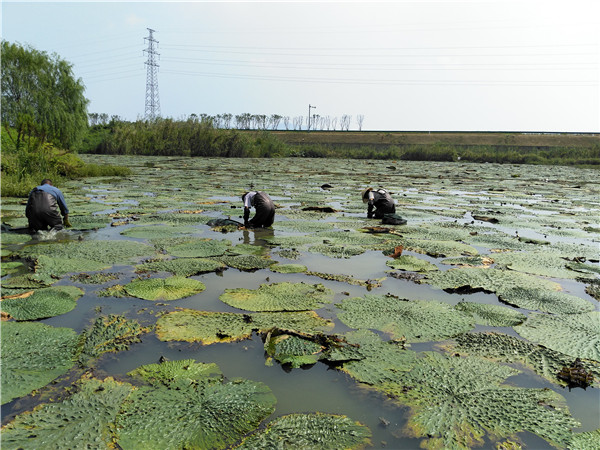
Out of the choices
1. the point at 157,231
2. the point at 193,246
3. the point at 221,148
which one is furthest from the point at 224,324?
the point at 221,148

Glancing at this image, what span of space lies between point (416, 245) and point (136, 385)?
4.33 metres

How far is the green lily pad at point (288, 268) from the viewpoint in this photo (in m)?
4.45

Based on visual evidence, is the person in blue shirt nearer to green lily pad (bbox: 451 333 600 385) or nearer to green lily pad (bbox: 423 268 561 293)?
green lily pad (bbox: 423 268 561 293)

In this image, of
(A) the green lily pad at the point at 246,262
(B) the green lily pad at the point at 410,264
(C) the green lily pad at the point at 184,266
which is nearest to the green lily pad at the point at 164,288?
(C) the green lily pad at the point at 184,266

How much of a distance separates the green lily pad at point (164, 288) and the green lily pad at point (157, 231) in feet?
6.86

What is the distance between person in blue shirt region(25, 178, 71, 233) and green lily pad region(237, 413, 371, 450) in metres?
5.11

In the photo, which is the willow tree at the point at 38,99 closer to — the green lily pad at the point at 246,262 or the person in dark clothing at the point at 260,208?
the person in dark clothing at the point at 260,208

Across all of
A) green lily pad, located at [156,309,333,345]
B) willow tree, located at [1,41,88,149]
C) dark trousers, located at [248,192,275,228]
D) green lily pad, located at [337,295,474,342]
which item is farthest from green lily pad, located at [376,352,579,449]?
willow tree, located at [1,41,88,149]

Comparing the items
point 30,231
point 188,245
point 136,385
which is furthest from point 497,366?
point 30,231

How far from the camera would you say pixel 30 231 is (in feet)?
19.0

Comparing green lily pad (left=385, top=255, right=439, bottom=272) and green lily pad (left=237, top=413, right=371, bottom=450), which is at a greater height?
green lily pad (left=385, top=255, right=439, bottom=272)

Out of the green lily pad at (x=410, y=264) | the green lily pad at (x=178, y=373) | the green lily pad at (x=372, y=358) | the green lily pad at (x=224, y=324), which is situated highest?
the green lily pad at (x=410, y=264)

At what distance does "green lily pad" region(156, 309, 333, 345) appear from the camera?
2.85 m

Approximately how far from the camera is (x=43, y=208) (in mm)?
5660
